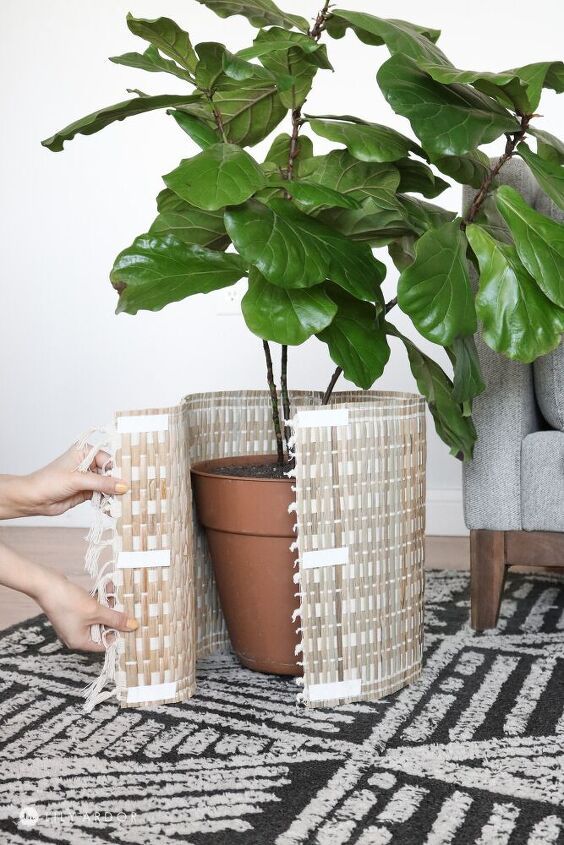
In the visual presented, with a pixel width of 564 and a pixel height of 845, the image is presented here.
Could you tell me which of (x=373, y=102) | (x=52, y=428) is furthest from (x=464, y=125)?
(x=52, y=428)

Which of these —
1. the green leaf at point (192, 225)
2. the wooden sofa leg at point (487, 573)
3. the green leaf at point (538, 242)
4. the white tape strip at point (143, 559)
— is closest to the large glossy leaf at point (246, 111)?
the green leaf at point (192, 225)

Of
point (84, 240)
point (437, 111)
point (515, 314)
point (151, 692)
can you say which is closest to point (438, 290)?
point (515, 314)

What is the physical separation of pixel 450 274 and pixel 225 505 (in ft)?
1.43

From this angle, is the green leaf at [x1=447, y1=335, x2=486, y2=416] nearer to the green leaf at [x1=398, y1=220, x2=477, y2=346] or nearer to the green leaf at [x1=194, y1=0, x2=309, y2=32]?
the green leaf at [x1=398, y1=220, x2=477, y2=346]

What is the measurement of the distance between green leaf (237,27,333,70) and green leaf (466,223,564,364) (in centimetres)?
31

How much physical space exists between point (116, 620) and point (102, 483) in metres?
0.17

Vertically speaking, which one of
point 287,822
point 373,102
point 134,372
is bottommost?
point 287,822

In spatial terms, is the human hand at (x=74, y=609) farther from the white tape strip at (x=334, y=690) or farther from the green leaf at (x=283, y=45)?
the green leaf at (x=283, y=45)

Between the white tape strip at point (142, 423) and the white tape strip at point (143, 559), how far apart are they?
0.52ft

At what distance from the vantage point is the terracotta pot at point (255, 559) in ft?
3.93

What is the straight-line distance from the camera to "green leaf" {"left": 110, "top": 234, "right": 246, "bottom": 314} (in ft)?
3.63

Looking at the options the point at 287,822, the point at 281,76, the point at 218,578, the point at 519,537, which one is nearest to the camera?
the point at 287,822

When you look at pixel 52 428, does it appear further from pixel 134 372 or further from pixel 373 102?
pixel 373 102

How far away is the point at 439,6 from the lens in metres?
2.32
